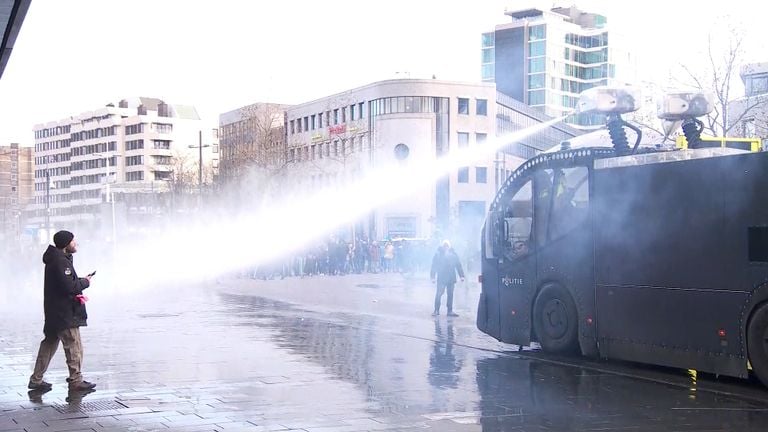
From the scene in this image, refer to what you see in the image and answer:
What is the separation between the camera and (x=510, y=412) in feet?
31.0

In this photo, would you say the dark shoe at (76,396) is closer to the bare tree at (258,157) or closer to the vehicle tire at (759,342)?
the vehicle tire at (759,342)

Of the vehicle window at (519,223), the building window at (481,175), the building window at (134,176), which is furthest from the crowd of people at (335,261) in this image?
the building window at (134,176)

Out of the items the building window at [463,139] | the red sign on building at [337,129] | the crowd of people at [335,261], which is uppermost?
the red sign on building at [337,129]

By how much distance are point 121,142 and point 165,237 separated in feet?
282

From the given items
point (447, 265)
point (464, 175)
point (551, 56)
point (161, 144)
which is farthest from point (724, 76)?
point (161, 144)

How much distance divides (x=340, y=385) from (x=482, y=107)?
76.4 metres

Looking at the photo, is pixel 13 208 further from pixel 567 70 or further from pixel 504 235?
pixel 504 235

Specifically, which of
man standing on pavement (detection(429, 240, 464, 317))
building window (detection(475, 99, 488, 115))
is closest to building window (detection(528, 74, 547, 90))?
building window (detection(475, 99, 488, 115))

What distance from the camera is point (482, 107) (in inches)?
3393

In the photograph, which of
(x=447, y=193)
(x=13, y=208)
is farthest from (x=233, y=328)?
(x=13, y=208)

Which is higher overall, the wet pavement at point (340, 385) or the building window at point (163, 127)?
the building window at point (163, 127)

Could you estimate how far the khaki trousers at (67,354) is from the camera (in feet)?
35.2

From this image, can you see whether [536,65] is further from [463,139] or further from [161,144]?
[161,144]

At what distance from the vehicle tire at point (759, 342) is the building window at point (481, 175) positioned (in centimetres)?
7449
